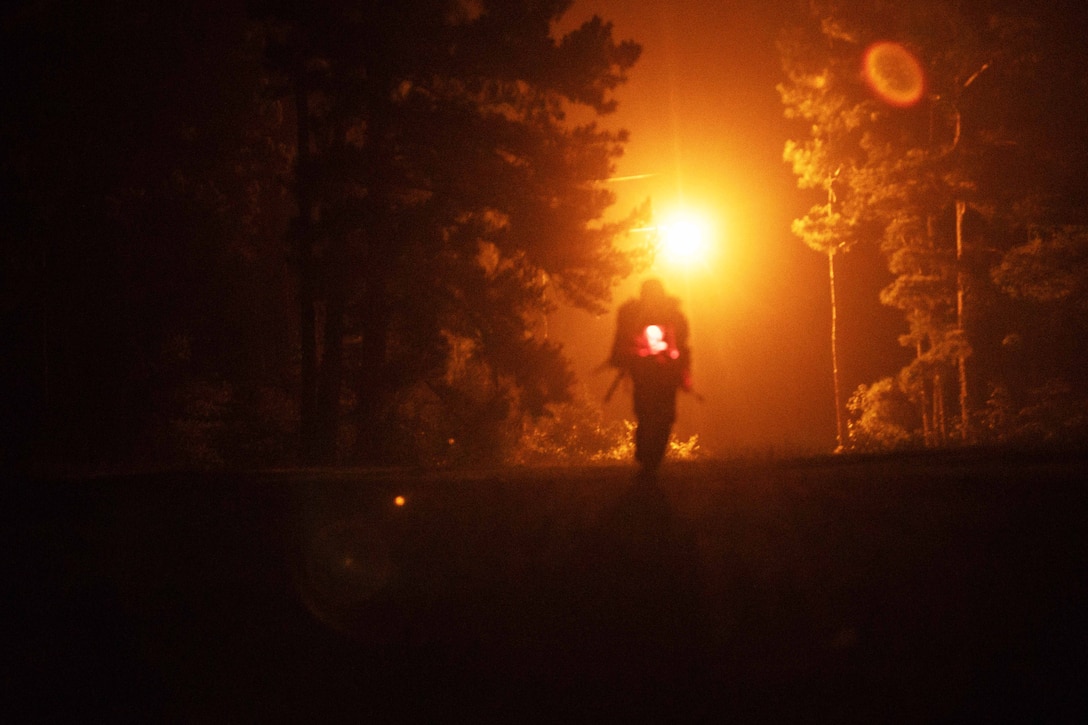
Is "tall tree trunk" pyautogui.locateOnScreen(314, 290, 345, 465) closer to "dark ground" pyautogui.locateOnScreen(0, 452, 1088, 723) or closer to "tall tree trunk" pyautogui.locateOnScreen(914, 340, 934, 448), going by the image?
"dark ground" pyautogui.locateOnScreen(0, 452, 1088, 723)

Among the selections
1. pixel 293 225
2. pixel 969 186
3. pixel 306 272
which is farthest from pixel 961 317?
pixel 293 225

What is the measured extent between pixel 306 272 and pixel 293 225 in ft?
2.88

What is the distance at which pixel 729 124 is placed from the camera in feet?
116

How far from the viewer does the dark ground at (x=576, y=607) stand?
4562 mm

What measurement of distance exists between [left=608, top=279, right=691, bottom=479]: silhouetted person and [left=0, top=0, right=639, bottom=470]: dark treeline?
9.11m

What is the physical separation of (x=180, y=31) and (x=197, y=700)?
25.0 m

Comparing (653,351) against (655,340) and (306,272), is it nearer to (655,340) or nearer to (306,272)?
(655,340)

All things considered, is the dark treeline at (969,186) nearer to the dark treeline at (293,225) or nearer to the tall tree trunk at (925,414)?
the tall tree trunk at (925,414)

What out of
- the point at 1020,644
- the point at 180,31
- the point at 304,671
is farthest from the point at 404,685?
the point at 180,31

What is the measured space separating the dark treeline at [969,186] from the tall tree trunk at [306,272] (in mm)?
12245

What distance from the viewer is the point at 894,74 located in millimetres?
23172

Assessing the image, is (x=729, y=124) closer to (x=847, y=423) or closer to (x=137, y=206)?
(x=847, y=423)

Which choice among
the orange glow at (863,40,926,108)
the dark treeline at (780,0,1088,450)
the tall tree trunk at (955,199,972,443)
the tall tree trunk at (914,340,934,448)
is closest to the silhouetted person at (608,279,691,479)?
the dark treeline at (780,0,1088,450)

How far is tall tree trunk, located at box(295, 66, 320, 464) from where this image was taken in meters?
16.2
